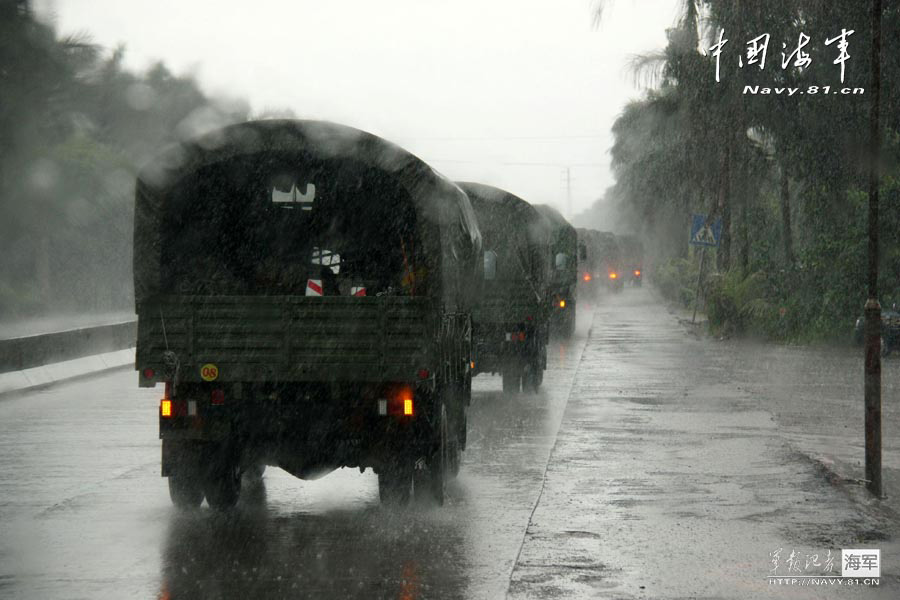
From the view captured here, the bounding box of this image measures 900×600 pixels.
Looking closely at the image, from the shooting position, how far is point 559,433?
583 inches

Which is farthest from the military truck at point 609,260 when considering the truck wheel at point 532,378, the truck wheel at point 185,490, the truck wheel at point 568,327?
the truck wheel at point 185,490

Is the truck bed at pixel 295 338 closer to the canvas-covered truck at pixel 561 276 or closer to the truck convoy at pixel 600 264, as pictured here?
the canvas-covered truck at pixel 561 276

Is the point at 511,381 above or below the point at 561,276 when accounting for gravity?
below

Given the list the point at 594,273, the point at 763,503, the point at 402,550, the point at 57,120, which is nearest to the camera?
the point at 402,550

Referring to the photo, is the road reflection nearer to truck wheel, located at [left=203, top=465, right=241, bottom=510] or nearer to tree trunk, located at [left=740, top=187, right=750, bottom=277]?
truck wheel, located at [left=203, top=465, right=241, bottom=510]

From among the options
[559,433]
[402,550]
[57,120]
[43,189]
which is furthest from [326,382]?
[43,189]

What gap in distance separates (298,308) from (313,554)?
1794mm

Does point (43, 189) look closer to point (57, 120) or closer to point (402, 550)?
point (57, 120)

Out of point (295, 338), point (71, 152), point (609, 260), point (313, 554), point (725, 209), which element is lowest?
point (313, 554)

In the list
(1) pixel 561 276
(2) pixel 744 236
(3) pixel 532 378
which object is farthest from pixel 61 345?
(2) pixel 744 236

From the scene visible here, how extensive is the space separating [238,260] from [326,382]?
→ 2.20 metres

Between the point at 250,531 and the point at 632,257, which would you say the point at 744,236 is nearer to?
the point at 250,531

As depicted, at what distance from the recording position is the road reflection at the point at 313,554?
7.38 metres

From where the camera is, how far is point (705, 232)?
119 ft
